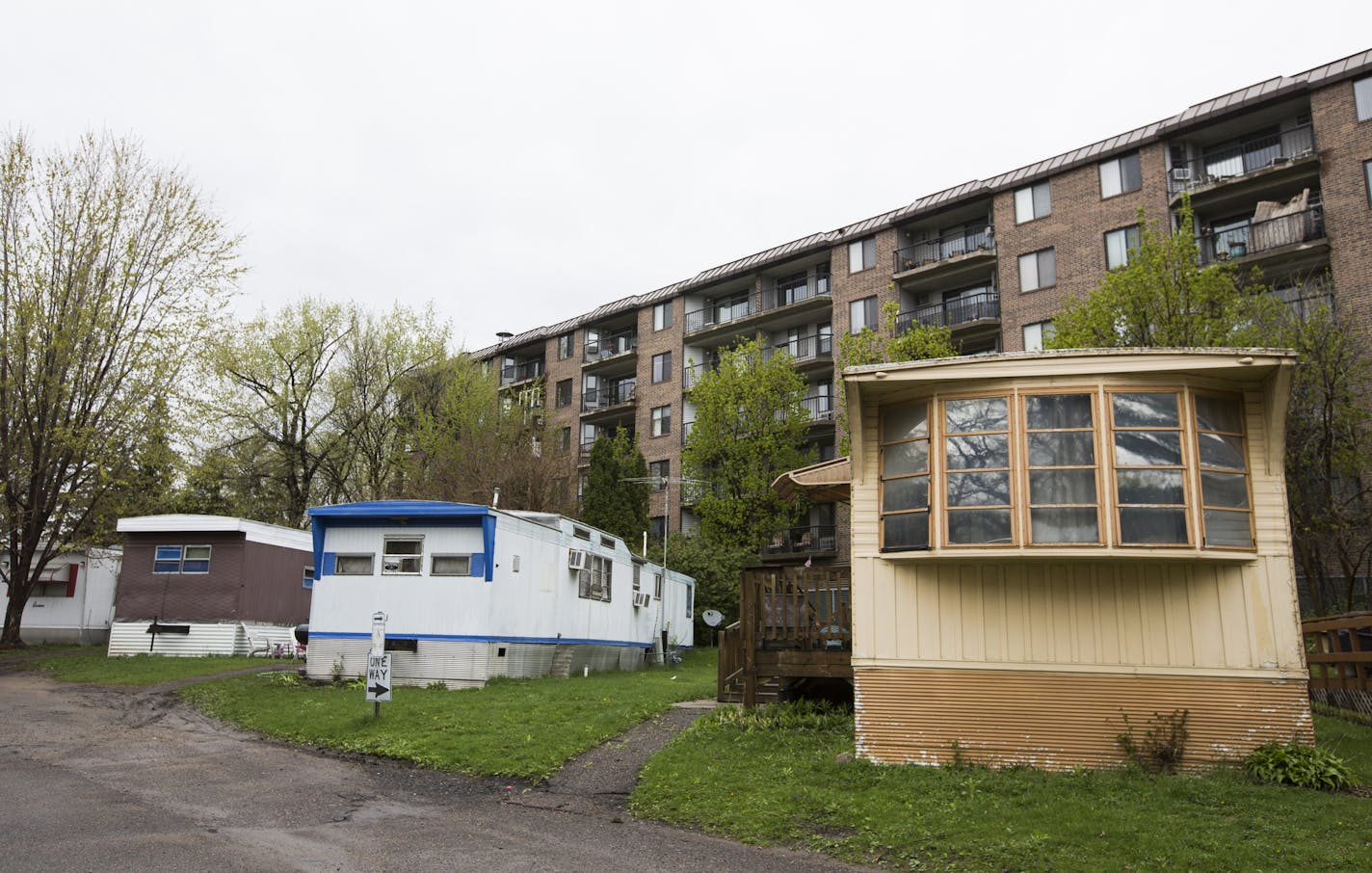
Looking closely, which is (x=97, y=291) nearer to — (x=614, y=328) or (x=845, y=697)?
A: (x=845, y=697)

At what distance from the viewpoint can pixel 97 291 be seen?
25312 mm

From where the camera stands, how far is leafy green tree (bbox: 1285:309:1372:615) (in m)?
19.9

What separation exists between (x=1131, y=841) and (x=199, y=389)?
99.1 ft

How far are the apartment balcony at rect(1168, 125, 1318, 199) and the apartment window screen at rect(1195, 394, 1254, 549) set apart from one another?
854 inches

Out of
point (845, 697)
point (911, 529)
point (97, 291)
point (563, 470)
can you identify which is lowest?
point (845, 697)

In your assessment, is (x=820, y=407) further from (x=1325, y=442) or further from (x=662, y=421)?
(x=1325, y=442)

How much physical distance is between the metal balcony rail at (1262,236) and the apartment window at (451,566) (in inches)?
817

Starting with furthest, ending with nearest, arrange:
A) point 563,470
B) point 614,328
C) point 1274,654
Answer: point 614,328, point 563,470, point 1274,654

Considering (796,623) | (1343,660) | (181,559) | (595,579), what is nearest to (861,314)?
(595,579)

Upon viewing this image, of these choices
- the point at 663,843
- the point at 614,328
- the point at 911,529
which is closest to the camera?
the point at 663,843

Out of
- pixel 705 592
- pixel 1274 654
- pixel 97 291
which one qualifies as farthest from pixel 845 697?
pixel 97 291

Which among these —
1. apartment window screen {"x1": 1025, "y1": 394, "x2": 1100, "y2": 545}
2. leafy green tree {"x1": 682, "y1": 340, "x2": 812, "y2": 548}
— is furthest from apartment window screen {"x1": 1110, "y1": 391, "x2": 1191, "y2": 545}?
leafy green tree {"x1": 682, "y1": 340, "x2": 812, "y2": 548}

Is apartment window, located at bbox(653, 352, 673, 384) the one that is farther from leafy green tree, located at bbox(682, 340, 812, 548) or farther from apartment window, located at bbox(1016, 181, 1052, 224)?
apartment window, located at bbox(1016, 181, 1052, 224)

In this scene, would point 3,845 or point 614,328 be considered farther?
point 614,328
